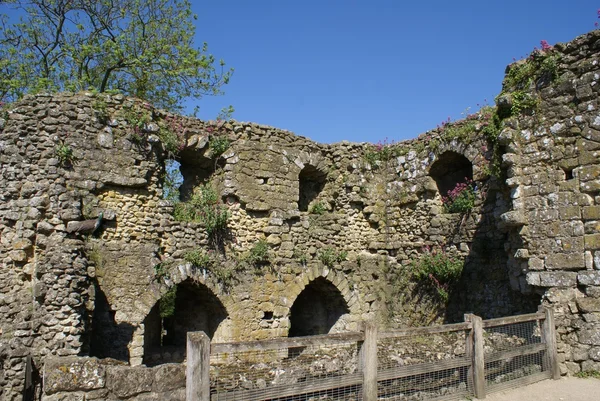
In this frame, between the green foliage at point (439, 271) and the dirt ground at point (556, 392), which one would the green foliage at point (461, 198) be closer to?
the green foliage at point (439, 271)

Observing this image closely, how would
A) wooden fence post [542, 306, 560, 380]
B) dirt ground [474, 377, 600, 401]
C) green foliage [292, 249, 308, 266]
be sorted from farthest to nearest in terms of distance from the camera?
green foliage [292, 249, 308, 266]
wooden fence post [542, 306, 560, 380]
dirt ground [474, 377, 600, 401]

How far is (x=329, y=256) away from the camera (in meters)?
12.4

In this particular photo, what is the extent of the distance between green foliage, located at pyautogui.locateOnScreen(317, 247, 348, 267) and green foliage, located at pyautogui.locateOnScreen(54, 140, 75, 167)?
19.3 feet

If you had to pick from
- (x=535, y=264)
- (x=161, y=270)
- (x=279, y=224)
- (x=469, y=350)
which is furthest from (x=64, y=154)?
(x=535, y=264)

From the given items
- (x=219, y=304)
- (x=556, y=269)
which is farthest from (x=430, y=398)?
(x=219, y=304)

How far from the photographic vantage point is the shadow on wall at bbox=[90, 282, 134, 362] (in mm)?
9266

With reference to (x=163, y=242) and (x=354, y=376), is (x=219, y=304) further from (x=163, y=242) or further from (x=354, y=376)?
(x=354, y=376)

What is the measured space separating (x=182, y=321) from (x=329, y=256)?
12.4ft

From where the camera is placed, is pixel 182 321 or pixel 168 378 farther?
Result: pixel 182 321

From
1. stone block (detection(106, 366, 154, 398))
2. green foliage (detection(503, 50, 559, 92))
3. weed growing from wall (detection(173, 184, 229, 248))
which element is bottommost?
stone block (detection(106, 366, 154, 398))

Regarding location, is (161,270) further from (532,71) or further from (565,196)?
(532,71)

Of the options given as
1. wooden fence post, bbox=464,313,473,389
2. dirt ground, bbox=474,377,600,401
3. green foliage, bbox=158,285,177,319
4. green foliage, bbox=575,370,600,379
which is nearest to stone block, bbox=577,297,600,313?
green foliage, bbox=575,370,600,379

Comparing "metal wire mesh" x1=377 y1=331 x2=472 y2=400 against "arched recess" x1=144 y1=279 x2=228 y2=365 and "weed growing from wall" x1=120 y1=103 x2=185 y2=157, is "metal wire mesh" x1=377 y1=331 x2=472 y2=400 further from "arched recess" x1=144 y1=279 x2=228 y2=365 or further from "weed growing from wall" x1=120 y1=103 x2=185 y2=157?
"weed growing from wall" x1=120 y1=103 x2=185 y2=157

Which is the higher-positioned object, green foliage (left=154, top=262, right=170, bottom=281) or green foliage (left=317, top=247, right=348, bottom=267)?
green foliage (left=317, top=247, right=348, bottom=267)
